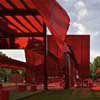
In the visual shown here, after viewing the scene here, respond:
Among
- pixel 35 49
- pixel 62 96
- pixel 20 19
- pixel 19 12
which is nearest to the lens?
pixel 62 96

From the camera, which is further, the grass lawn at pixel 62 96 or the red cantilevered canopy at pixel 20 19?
the red cantilevered canopy at pixel 20 19

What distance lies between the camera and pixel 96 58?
3529 inches

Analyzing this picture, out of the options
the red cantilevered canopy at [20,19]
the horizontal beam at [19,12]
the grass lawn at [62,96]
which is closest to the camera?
the grass lawn at [62,96]

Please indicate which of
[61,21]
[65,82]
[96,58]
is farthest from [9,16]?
[96,58]

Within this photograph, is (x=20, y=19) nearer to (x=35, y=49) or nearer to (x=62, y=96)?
(x=35, y=49)

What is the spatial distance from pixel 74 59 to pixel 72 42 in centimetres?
90

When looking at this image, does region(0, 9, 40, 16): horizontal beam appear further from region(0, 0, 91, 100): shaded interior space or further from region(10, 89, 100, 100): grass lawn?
region(10, 89, 100, 100): grass lawn

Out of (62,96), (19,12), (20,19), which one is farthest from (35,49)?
(62,96)

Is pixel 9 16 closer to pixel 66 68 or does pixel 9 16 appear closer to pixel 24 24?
pixel 24 24

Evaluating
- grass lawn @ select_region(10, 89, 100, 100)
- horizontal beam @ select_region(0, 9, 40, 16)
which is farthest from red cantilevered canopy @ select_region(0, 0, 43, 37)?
grass lawn @ select_region(10, 89, 100, 100)

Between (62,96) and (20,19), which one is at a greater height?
(20,19)

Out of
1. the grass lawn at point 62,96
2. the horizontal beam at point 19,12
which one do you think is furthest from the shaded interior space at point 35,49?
the grass lawn at point 62,96

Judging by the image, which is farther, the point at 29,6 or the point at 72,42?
the point at 72,42

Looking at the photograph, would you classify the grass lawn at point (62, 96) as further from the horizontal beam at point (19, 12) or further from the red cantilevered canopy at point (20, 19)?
the horizontal beam at point (19, 12)
